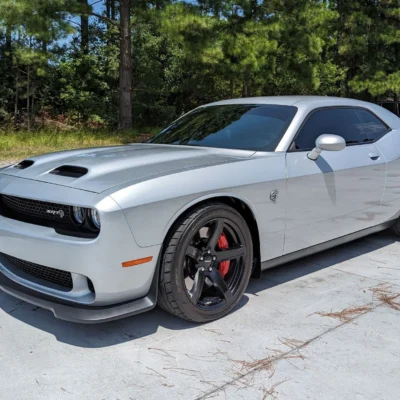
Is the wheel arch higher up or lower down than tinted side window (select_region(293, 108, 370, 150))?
lower down

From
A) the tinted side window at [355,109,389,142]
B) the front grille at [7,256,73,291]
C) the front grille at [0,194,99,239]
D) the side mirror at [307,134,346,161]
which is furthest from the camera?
the tinted side window at [355,109,389,142]

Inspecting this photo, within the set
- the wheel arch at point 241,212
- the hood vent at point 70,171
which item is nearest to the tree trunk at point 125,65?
the hood vent at point 70,171

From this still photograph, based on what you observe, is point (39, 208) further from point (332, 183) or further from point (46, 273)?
point (332, 183)

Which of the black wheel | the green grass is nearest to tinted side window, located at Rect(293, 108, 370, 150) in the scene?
the black wheel

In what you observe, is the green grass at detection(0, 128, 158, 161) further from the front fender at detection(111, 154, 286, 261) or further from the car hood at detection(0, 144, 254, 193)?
the front fender at detection(111, 154, 286, 261)

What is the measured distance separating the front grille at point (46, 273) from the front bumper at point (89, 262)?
0.15ft

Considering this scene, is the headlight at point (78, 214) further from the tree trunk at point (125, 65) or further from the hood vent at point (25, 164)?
the tree trunk at point (125, 65)

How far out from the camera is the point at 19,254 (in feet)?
9.55

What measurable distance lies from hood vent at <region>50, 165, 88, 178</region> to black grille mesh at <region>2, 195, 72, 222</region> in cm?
25

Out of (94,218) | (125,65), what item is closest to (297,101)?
(94,218)

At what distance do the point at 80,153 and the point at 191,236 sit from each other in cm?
129

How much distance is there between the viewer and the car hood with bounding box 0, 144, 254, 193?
287cm

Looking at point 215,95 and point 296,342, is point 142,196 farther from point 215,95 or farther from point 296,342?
point 215,95

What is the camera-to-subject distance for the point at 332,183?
3822 mm
